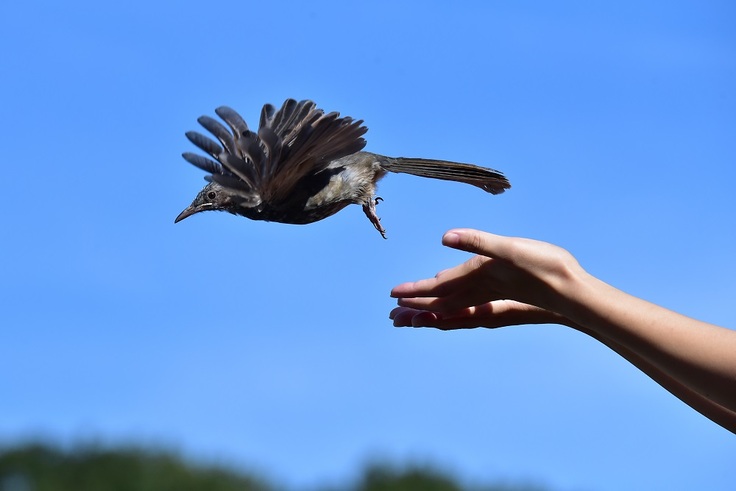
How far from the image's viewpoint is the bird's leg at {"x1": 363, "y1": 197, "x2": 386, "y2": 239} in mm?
6457

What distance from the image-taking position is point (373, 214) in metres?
6.48

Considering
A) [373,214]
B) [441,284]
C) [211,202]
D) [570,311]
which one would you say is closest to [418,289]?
[441,284]

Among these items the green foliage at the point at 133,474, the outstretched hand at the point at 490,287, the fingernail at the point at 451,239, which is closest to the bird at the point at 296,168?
the outstretched hand at the point at 490,287

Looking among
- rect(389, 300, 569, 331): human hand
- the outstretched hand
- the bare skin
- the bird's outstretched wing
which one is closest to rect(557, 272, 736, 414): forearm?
the bare skin

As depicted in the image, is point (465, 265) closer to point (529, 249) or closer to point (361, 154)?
point (529, 249)

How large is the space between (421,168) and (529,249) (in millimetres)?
3108

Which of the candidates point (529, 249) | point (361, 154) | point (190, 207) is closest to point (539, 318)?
point (529, 249)

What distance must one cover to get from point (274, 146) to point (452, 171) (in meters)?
1.61

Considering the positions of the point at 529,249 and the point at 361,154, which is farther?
the point at 361,154

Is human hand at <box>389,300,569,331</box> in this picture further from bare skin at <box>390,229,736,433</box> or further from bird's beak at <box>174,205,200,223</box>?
bird's beak at <box>174,205,200,223</box>

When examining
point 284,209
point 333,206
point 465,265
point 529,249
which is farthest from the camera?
point 333,206

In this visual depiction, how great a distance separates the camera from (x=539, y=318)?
4.80 metres

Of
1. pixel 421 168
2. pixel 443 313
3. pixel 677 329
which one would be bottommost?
pixel 677 329

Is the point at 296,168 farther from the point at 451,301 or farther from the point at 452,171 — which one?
the point at 451,301
